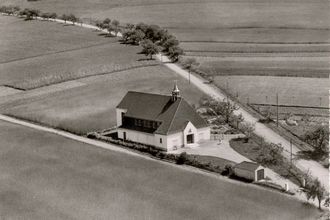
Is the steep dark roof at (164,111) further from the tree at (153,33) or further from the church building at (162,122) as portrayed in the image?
the tree at (153,33)

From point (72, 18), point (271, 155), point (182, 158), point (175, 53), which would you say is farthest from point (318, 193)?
point (72, 18)

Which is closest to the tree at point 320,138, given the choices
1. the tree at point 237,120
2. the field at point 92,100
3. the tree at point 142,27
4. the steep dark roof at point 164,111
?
the tree at point 237,120

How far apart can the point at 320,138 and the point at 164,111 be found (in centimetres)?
2113

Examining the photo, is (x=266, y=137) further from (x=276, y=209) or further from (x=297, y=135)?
(x=276, y=209)

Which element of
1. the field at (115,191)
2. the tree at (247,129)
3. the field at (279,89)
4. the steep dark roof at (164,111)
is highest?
the steep dark roof at (164,111)

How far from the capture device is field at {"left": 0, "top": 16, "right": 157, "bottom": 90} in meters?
127

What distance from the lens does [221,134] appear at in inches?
3393

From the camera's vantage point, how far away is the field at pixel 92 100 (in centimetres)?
9419

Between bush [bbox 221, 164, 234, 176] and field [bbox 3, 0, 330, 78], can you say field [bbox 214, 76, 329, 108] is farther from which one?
bush [bbox 221, 164, 234, 176]

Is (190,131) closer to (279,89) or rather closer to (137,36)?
(279,89)

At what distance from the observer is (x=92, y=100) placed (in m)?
106

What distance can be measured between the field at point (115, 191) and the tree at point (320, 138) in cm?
1608

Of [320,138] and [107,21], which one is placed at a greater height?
[107,21]

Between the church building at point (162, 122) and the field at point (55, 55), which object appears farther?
the field at point (55, 55)
